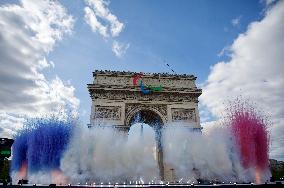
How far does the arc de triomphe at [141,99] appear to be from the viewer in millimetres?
25562

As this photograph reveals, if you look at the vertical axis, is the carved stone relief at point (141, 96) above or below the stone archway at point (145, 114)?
above

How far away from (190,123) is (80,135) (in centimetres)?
1163

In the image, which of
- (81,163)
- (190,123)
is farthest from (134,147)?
(190,123)

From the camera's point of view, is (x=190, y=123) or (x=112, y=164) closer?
(x=112, y=164)

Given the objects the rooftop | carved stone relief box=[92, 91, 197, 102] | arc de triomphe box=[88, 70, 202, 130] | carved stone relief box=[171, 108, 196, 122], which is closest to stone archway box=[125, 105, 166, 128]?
arc de triomphe box=[88, 70, 202, 130]

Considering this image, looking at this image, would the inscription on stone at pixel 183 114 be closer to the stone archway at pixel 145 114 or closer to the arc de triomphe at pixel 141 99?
the arc de triomphe at pixel 141 99

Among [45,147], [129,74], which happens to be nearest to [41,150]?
[45,147]

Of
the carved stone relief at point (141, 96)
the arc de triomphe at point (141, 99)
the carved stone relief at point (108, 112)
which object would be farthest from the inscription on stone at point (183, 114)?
the carved stone relief at point (108, 112)

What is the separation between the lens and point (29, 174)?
21.4 metres

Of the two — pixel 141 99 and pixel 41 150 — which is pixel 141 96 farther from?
pixel 41 150

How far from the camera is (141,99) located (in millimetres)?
26531

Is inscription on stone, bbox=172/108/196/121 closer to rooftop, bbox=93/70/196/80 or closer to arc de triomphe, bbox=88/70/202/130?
arc de triomphe, bbox=88/70/202/130

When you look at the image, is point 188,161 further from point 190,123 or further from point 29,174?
point 29,174

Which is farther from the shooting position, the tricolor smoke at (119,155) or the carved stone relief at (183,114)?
the carved stone relief at (183,114)
